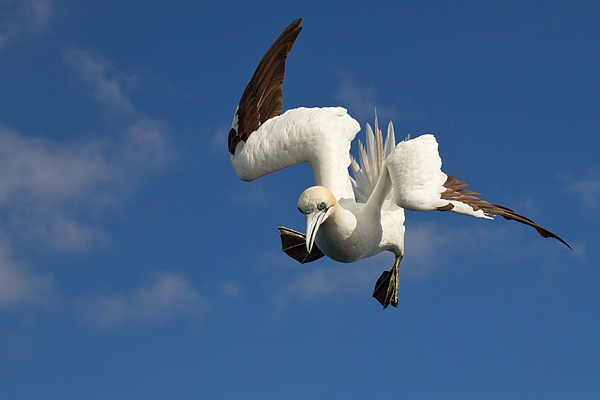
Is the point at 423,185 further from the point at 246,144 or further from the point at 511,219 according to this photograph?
the point at 246,144

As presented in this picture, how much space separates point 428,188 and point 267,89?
3728 mm

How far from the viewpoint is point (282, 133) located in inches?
442

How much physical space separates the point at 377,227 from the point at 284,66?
11.0 ft

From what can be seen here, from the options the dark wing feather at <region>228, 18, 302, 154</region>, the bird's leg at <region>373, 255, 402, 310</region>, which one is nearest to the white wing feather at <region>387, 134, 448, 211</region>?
the bird's leg at <region>373, 255, 402, 310</region>

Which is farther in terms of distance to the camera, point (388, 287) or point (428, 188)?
point (388, 287)

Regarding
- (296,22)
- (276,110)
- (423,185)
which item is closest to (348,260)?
(423,185)

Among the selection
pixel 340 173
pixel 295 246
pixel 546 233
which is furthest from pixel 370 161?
pixel 546 233

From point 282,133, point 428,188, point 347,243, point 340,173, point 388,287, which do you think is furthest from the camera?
point 388,287

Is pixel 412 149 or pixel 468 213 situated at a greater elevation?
pixel 412 149

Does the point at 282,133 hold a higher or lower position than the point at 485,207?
higher

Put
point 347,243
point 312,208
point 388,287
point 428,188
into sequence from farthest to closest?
point 388,287, point 347,243, point 428,188, point 312,208

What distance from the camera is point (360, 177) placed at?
11812mm

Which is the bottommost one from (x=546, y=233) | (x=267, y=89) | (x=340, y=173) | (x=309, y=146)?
(x=546, y=233)

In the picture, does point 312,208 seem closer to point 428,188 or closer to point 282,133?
point 428,188
